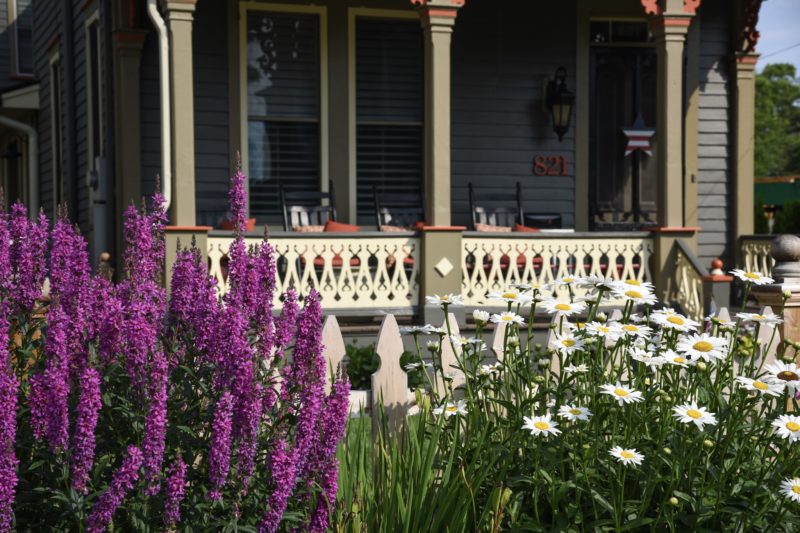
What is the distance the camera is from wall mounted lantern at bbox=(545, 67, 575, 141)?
12.6 metres

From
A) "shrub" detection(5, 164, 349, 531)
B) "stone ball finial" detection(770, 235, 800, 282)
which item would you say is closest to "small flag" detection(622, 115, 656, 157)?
"stone ball finial" detection(770, 235, 800, 282)

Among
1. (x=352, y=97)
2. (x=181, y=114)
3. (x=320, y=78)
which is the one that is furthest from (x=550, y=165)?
(x=181, y=114)

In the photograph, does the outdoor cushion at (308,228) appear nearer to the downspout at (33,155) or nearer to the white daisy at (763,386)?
the white daisy at (763,386)

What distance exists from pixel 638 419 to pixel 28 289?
202 centimetres

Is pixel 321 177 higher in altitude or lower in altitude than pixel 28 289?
higher

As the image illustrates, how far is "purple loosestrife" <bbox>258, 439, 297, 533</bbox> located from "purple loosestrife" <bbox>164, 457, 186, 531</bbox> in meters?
0.23

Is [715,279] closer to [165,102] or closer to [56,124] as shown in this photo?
[165,102]

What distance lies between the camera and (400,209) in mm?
12352

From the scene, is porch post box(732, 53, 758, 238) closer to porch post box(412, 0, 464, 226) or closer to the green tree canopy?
porch post box(412, 0, 464, 226)

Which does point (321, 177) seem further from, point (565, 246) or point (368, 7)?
point (565, 246)

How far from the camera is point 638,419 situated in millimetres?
3371

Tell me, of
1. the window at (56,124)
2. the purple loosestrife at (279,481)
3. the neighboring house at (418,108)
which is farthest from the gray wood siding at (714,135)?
the purple loosestrife at (279,481)

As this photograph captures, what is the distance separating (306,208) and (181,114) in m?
2.49

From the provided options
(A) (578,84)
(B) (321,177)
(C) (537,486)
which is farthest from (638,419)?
(A) (578,84)
